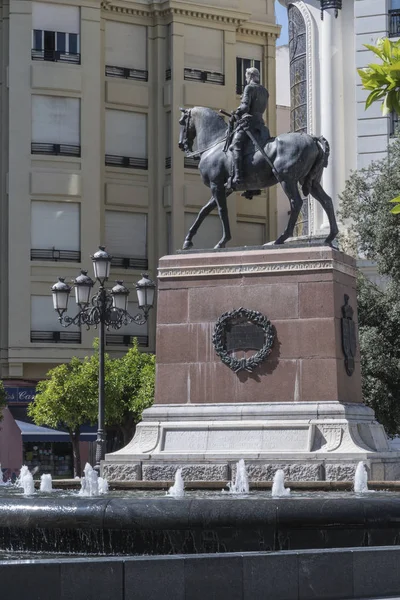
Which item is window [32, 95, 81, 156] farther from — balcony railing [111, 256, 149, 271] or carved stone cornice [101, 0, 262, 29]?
carved stone cornice [101, 0, 262, 29]

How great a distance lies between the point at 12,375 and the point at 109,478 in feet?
97.8

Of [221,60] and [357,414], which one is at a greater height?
[221,60]

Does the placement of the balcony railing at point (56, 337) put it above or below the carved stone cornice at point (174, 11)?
below

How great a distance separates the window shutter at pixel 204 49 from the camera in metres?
56.6

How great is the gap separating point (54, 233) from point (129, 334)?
14.4ft

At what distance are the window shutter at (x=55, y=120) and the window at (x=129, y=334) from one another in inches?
248

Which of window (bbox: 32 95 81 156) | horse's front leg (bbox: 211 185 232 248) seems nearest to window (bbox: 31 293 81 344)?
window (bbox: 32 95 81 156)

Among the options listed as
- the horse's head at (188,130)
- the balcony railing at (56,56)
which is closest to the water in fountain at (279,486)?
the horse's head at (188,130)

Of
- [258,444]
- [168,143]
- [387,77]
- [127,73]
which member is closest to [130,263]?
[168,143]

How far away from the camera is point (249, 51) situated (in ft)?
193

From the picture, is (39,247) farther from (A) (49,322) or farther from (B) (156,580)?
(B) (156,580)

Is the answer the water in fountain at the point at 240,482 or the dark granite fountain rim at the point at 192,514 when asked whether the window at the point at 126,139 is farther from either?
the dark granite fountain rim at the point at 192,514

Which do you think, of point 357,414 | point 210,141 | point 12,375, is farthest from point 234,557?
point 12,375

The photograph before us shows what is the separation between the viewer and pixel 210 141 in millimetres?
24109
